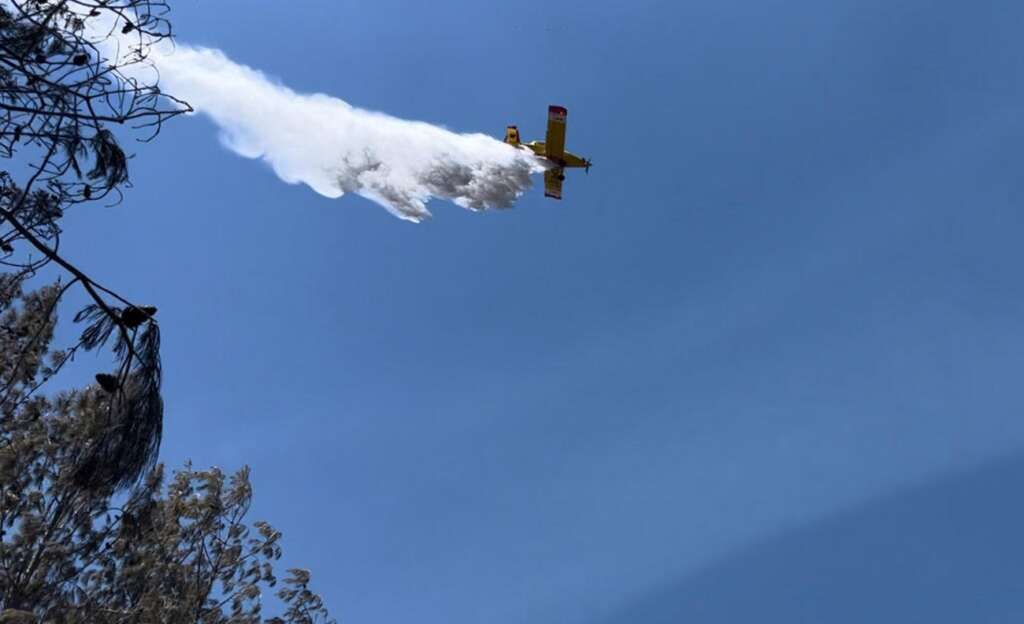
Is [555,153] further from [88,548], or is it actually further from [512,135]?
[88,548]

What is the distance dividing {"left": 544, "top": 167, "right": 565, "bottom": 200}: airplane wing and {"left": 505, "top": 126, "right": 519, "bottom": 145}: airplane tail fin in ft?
6.66

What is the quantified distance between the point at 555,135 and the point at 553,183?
1999 millimetres

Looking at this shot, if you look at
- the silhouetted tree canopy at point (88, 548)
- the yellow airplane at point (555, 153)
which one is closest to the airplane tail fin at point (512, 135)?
the yellow airplane at point (555, 153)

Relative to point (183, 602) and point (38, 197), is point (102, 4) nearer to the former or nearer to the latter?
point (38, 197)

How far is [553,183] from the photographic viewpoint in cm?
3538

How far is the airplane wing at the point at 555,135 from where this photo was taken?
1320 inches

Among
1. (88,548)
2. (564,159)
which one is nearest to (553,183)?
(564,159)

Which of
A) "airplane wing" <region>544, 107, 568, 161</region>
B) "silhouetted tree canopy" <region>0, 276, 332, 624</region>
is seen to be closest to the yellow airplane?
"airplane wing" <region>544, 107, 568, 161</region>

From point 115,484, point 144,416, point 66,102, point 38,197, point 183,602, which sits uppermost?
point 183,602

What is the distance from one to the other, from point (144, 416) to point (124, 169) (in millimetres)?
1471

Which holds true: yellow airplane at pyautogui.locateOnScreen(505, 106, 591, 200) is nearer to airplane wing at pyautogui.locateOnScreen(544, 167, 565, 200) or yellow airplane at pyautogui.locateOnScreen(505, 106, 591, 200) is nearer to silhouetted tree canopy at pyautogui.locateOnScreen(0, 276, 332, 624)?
airplane wing at pyautogui.locateOnScreen(544, 167, 565, 200)

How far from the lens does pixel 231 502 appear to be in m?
17.5

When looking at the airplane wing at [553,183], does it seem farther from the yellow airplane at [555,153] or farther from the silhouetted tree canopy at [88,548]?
the silhouetted tree canopy at [88,548]

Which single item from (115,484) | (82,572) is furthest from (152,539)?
(115,484)
